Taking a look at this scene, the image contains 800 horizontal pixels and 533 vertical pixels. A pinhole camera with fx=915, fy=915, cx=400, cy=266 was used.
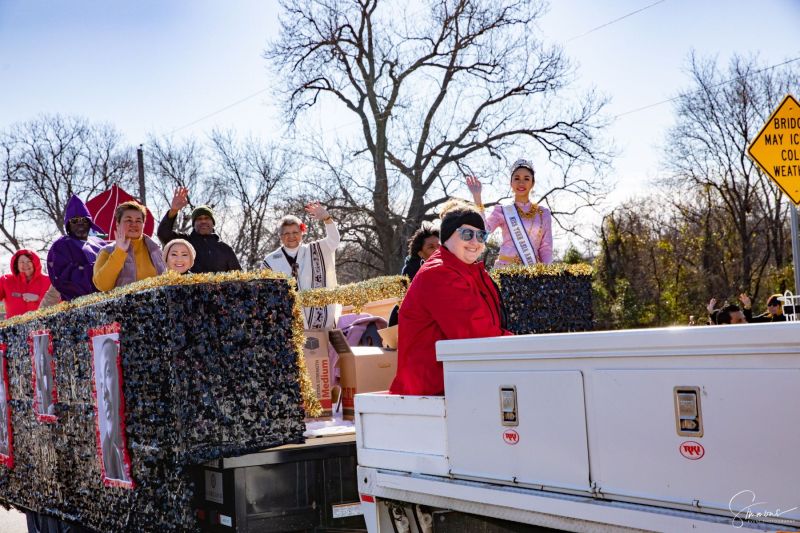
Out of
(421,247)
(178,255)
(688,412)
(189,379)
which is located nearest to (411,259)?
(421,247)

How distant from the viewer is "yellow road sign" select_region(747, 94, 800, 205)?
8203 millimetres

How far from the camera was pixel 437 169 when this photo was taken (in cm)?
3225

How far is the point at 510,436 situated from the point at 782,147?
563 cm

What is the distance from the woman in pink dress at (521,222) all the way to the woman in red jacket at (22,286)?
697 cm

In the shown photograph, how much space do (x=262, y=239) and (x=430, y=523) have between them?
108ft

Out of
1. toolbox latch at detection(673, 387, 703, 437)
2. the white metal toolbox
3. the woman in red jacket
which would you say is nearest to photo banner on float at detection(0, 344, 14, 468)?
the woman in red jacket

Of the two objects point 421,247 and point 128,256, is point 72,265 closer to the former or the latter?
point 128,256

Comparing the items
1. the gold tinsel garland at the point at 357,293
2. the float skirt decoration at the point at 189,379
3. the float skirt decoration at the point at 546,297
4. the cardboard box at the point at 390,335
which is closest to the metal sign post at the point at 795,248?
the float skirt decoration at the point at 546,297

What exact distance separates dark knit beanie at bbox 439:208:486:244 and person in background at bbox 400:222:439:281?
2564mm

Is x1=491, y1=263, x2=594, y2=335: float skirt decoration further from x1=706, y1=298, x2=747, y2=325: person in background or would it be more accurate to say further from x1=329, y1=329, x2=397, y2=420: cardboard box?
x1=706, y1=298, x2=747, y2=325: person in background

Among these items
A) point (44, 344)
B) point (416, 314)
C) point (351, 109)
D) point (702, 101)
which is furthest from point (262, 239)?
point (416, 314)

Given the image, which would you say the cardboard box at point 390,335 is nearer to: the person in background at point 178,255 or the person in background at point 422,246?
the person in background at point 422,246

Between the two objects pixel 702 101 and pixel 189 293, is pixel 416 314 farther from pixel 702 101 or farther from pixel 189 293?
pixel 702 101

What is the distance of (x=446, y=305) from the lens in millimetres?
4785
